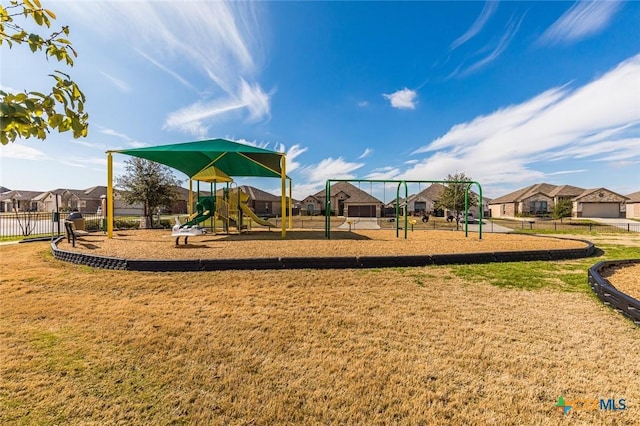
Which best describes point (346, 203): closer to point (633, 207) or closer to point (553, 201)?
point (553, 201)

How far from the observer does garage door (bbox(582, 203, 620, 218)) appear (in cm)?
4750

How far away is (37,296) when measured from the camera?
520 cm

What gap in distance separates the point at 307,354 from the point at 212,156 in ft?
47.7

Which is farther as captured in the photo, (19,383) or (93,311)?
(93,311)

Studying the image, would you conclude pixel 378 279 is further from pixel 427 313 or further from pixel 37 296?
pixel 37 296

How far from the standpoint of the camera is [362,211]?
4894cm

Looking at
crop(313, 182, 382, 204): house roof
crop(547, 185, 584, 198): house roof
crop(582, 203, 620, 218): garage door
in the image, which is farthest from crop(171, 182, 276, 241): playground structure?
crop(547, 185, 584, 198): house roof

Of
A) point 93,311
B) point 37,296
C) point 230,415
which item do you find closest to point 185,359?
point 230,415

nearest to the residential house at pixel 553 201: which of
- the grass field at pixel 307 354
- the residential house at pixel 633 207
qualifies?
→ the residential house at pixel 633 207

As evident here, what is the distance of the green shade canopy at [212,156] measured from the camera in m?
12.8

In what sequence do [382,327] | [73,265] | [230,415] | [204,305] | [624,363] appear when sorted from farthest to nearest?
[73,265] → [204,305] → [382,327] → [624,363] → [230,415]

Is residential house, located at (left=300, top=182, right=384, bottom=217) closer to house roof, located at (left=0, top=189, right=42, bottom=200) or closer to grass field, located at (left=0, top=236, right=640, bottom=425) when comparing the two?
grass field, located at (left=0, top=236, right=640, bottom=425)

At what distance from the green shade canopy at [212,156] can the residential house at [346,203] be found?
3024 centimetres

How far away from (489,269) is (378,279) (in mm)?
3614
